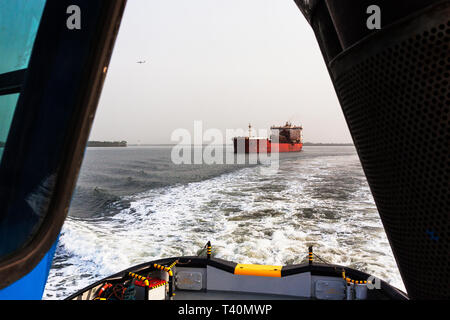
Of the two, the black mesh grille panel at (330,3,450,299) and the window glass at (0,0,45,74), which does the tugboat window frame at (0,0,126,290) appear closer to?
the window glass at (0,0,45,74)

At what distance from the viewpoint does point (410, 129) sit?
87 cm

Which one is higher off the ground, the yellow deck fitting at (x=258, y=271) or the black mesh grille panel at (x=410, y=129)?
the black mesh grille panel at (x=410, y=129)

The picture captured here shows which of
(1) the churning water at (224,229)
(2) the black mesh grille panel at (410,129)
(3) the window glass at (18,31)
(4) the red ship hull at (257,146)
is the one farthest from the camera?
(4) the red ship hull at (257,146)

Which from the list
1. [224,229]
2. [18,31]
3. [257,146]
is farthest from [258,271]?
[257,146]

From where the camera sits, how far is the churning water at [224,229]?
11281 millimetres

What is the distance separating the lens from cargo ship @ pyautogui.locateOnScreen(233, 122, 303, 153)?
69.2 meters

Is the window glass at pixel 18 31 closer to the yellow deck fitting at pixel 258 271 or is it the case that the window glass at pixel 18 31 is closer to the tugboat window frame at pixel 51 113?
the tugboat window frame at pixel 51 113

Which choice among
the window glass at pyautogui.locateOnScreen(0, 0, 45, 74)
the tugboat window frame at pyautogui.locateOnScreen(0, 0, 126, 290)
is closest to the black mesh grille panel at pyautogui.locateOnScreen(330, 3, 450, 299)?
the tugboat window frame at pyautogui.locateOnScreen(0, 0, 126, 290)

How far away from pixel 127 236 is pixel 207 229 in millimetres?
4185

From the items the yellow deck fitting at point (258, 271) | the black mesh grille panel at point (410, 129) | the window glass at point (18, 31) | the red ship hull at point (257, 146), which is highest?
the red ship hull at point (257, 146)

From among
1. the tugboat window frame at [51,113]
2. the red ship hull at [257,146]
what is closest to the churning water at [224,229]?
the tugboat window frame at [51,113]

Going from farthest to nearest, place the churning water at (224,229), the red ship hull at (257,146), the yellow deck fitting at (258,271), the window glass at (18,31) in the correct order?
the red ship hull at (257,146), the churning water at (224,229), the yellow deck fitting at (258,271), the window glass at (18,31)

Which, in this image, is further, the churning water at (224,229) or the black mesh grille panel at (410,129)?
the churning water at (224,229)

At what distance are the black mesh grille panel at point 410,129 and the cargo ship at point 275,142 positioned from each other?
223 feet
